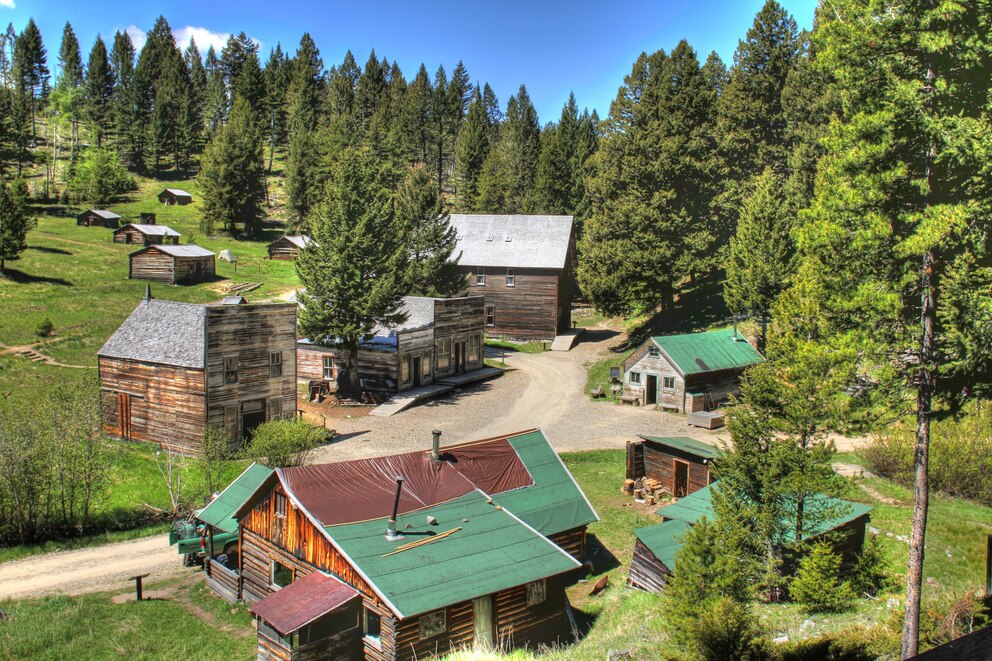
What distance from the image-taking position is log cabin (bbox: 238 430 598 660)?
16172mm

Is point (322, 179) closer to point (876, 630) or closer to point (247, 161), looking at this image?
point (247, 161)

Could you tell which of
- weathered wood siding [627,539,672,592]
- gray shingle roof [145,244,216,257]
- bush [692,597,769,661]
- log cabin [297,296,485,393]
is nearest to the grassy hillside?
gray shingle roof [145,244,216,257]

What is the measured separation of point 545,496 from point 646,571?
4.08 m

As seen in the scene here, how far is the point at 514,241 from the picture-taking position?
6066 centimetres

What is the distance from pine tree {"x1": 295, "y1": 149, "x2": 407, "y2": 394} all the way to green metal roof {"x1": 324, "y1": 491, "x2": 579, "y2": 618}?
73.2 ft

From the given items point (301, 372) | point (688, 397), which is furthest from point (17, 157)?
point (688, 397)

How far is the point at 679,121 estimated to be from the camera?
175 feet

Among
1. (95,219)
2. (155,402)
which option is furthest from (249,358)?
(95,219)

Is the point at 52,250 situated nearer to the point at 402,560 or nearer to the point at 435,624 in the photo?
the point at 402,560

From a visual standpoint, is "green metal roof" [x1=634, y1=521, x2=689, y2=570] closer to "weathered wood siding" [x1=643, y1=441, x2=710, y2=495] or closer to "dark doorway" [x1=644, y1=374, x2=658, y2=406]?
"weathered wood siding" [x1=643, y1=441, x2=710, y2=495]

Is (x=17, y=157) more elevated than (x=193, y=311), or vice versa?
(x=17, y=157)

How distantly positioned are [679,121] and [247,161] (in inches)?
2101

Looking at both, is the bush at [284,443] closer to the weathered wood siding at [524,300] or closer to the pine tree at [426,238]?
the pine tree at [426,238]

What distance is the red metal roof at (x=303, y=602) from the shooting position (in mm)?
15828
